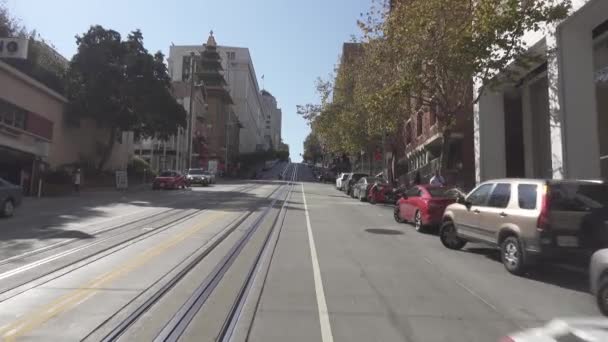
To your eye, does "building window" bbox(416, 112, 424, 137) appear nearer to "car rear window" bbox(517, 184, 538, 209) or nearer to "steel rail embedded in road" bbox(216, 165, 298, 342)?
"steel rail embedded in road" bbox(216, 165, 298, 342)

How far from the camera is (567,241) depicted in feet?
→ 26.2

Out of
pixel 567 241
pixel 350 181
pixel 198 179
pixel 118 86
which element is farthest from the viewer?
pixel 198 179

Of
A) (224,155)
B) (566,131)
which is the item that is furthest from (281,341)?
(224,155)

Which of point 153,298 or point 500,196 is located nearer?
point 153,298

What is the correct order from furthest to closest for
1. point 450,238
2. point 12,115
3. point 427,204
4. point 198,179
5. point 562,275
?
point 198,179
point 12,115
point 427,204
point 450,238
point 562,275

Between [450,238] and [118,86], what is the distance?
3209 centimetres

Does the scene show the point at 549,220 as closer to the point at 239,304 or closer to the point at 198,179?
the point at 239,304

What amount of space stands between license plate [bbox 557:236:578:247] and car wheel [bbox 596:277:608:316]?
69.6 inches

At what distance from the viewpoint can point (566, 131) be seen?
52.2 ft

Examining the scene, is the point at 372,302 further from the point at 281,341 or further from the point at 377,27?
the point at 377,27

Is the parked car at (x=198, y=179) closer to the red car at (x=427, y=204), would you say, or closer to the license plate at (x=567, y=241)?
the red car at (x=427, y=204)

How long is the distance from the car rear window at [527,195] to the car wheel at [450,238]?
2.85 metres

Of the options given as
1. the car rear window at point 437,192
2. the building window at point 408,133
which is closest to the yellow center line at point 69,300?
the car rear window at point 437,192

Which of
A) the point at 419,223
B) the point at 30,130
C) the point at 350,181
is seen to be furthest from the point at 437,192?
the point at 30,130
